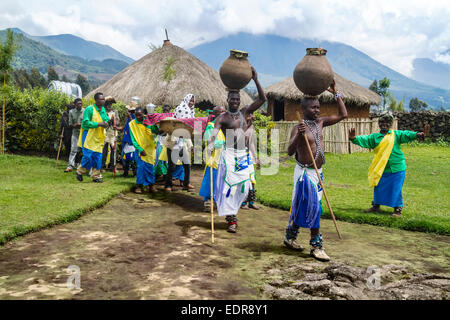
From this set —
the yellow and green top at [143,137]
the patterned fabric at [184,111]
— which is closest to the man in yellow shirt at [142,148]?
the yellow and green top at [143,137]

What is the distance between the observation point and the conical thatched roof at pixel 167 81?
55.8 ft

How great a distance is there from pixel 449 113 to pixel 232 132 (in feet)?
70.7

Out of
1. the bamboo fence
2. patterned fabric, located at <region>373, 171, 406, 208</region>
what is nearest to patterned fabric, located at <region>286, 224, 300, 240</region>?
patterned fabric, located at <region>373, 171, 406, 208</region>

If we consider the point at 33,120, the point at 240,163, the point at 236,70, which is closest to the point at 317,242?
the point at 240,163

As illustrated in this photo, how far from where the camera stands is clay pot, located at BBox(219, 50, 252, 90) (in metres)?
5.66

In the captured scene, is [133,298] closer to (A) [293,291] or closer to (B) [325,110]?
(A) [293,291]

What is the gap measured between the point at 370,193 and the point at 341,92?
45.9ft

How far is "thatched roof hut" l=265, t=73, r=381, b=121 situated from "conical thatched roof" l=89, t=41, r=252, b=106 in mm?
4679

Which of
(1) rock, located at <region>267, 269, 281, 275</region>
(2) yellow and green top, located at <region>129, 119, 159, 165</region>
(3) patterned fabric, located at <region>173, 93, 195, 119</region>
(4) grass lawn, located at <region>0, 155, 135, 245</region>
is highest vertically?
(3) patterned fabric, located at <region>173, 93, 195, 119</region>

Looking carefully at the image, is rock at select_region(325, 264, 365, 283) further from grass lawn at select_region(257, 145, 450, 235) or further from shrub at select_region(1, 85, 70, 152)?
shrub at select_region(1, 85, 70, 152)

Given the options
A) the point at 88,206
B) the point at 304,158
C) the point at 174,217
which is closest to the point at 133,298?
the point at 304,158

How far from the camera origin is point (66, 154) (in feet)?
45.0

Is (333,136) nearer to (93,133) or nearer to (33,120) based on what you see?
(93,133)

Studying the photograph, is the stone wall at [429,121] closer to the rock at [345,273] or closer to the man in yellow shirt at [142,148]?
the man in yellow shirt at [142,148]
